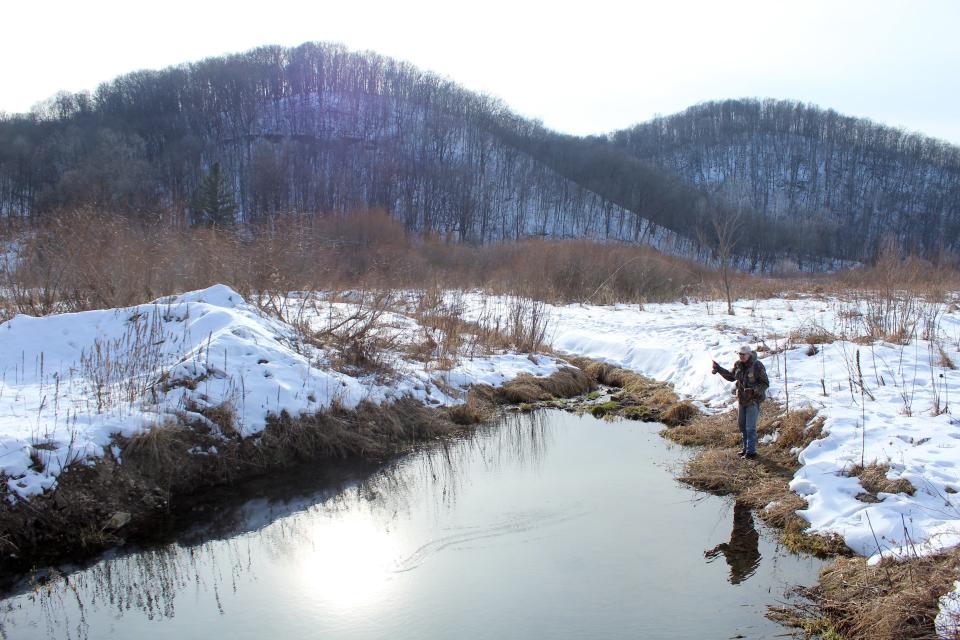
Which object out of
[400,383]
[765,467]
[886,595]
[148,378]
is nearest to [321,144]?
[400,383]

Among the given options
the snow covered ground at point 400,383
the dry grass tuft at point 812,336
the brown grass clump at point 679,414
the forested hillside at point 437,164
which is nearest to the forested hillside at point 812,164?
the forested hillside at point 437,164

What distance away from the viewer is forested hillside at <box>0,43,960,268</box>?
69.6 metres

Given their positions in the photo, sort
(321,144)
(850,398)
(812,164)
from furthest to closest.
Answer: (812,164)
(321,144)
(850,398)

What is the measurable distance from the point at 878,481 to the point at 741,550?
5.39 feet

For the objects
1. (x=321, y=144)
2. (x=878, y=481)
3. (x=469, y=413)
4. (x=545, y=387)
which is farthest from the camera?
(x=321, y=144)

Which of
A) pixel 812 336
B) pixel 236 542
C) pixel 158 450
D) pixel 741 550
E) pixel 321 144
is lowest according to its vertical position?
pixel 236 542

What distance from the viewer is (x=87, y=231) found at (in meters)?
13.5

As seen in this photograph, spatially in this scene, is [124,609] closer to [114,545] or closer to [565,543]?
[114,545]

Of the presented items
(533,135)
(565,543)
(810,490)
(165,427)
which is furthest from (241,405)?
(533,135)

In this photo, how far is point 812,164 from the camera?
110500 mm

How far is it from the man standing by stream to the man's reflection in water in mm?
1549

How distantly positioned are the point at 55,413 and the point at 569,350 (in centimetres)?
1227

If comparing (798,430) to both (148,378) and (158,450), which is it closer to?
(158,450)

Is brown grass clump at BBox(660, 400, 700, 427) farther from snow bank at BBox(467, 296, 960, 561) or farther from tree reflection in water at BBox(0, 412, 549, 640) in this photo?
tree reflection in water at BBox(0, 412, 549, 640)
